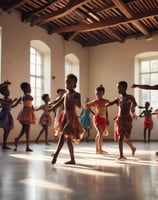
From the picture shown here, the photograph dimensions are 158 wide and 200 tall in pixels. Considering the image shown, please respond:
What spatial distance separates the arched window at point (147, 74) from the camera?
11.3 m

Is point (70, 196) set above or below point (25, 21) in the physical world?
below

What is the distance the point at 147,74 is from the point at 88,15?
11.5 feet

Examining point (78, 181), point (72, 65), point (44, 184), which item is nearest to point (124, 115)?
point (78, 181)

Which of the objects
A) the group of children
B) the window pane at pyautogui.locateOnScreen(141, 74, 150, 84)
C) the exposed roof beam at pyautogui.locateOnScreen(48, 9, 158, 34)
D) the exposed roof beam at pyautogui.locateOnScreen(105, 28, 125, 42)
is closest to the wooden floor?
the group of children

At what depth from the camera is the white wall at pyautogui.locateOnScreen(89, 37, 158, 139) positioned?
1112cm

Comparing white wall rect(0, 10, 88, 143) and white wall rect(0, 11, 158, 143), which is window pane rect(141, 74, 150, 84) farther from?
white wall rect(0, 10, 88, 143)

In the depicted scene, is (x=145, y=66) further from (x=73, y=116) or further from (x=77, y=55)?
(x=73, y=116)

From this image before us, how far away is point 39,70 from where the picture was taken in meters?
10.1

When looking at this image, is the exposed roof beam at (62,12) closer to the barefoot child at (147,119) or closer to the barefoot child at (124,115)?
the barefoot child at (124,115)

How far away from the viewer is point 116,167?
12.9 feet

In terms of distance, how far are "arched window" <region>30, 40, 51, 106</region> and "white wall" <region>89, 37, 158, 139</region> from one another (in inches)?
97.1

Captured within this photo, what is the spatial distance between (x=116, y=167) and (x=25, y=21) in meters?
6.17

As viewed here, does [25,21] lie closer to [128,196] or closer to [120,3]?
Answer: [120,3]

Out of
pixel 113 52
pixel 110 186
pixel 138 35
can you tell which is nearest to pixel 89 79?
pixel 113 52
